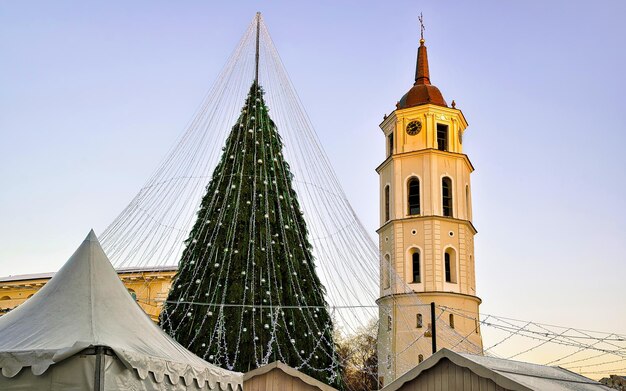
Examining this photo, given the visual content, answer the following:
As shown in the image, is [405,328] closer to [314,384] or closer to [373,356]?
[373,356]

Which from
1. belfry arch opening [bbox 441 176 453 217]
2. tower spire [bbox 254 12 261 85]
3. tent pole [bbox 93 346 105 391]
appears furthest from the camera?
belfry arch opening [bbox 441 176 453 217]

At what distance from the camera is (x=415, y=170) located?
147 feet

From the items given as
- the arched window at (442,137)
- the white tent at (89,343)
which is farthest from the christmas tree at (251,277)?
the arched window at (442,137)

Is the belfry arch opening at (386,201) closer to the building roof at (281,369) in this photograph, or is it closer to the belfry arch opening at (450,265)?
the belfry arch opening at (450,265)

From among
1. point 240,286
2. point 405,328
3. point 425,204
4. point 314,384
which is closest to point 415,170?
point 425,204

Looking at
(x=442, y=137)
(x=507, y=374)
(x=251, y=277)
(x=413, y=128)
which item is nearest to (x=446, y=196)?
(x=442, y=137)

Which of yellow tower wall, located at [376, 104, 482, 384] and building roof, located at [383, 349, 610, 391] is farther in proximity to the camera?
yellow tower wall, located at [376, 104, 482, 384]

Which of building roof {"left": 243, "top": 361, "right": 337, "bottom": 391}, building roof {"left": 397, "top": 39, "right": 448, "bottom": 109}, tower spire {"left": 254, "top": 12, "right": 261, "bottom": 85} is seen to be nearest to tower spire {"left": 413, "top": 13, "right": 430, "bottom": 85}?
building roof {"left": 397, "top": 39, "right": 448, "bottom": 109}

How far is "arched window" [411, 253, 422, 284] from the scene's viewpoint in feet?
140

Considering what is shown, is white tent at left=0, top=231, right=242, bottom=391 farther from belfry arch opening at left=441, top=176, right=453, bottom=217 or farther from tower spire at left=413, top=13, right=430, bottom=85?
tower spire at left=413, top=13, right=430, bottom=85

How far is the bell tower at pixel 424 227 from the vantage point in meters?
41.1

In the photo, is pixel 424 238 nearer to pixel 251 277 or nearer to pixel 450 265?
pixel 450 265

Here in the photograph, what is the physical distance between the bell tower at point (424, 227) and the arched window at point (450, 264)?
6 centimetres

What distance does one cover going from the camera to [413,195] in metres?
44.9
